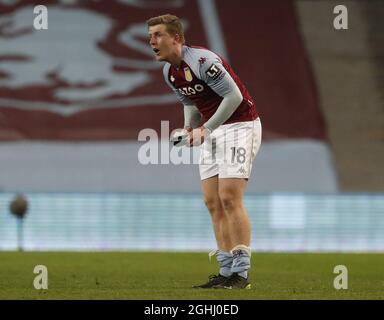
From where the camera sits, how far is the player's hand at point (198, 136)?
6660mm

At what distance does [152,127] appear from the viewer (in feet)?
65.6

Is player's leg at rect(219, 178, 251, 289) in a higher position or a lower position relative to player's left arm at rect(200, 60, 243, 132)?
lower

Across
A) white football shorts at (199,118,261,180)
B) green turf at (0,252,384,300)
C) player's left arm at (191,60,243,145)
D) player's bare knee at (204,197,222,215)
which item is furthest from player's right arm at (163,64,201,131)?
green turf at (0,252,384,300)

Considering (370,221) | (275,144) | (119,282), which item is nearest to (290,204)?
→ (370,221)

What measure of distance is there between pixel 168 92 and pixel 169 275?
12.1 m

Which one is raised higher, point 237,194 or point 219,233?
point 237,194

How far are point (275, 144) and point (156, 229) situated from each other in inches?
183

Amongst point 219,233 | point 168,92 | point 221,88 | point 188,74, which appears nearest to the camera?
point 221,88

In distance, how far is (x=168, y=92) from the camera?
20.4m

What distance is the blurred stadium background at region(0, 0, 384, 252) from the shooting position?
19.3m

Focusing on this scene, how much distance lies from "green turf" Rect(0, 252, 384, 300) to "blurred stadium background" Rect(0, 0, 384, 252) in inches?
274

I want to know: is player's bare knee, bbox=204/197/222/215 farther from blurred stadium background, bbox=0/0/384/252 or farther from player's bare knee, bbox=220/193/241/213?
blurred stadium background, bbox=0/0/384/252

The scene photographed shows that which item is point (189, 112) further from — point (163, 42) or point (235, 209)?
point (235, 209)

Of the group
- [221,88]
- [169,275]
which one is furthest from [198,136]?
[169,275]
